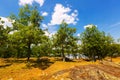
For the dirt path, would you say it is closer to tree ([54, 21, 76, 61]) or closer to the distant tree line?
the distant tree line

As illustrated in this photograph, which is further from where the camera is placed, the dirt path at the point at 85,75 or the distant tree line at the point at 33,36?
the distant tree line at the point at 33,36

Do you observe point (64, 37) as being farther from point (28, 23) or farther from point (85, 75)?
point (85, 75)

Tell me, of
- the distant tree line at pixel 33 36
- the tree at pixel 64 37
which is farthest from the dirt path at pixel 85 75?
the tree at pixel 64 37

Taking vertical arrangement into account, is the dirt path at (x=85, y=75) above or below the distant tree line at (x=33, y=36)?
below

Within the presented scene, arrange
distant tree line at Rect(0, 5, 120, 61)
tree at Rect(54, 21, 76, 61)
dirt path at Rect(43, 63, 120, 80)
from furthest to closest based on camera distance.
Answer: tree at Rect(54, 21, 76, 61) → distant tree line at Rect(0, 5, 120, 61) → dirt path at Rect(43, 63, 120, 80)

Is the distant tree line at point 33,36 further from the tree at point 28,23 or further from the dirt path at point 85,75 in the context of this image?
the dirt path at point 85,75

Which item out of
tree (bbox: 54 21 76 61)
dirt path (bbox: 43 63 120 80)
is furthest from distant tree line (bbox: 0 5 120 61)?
dirt path (bbox: 43 63 120 80)

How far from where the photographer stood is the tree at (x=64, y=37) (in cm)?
5416

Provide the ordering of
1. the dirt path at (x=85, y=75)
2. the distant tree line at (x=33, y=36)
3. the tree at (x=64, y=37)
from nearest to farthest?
→ the dirt path at (x=85, y=75), the distant tree line at (x=33, y=36), the tree at (x=64, y=37)

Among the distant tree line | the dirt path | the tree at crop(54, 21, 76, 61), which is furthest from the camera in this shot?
the tree at crop(54, 21, 76, 61)

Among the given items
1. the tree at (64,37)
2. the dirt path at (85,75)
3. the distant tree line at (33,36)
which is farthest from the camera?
the tree at (64,37)

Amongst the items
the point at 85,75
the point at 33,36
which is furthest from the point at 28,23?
the point at 85,75

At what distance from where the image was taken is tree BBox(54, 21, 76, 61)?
54.2 meters

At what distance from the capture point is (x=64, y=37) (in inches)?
2152
